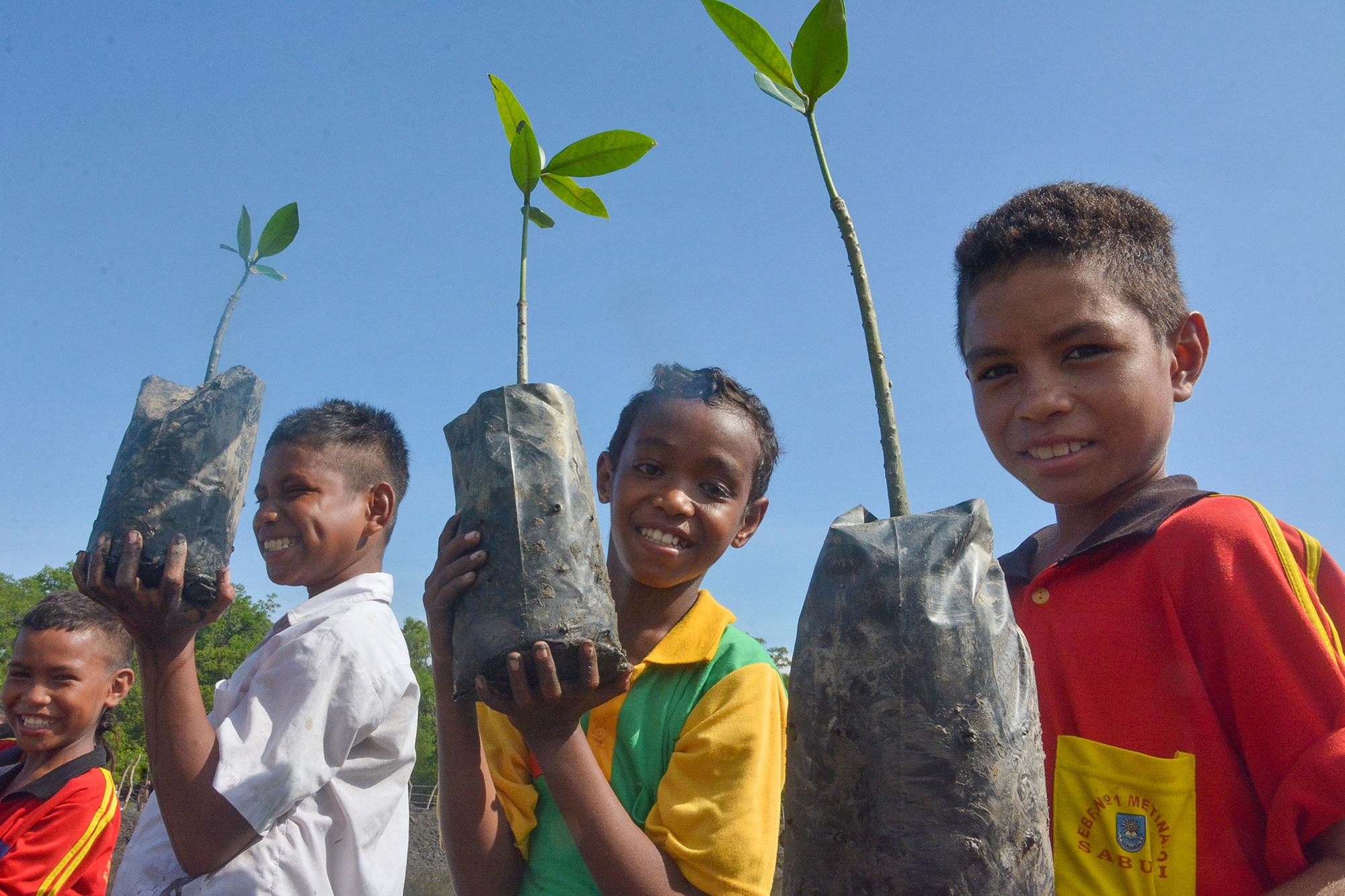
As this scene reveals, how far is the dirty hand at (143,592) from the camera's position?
1.83 meters

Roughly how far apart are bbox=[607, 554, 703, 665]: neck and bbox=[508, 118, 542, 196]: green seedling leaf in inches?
38.5

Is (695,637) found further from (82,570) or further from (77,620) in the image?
(77,620)

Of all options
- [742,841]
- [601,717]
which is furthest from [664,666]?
[742,841]

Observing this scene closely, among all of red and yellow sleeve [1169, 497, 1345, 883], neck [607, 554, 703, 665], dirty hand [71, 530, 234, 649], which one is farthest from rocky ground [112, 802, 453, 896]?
red and yellow sleeve [1169, 497, 1345, 883]

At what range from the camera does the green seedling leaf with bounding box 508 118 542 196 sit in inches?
84.6

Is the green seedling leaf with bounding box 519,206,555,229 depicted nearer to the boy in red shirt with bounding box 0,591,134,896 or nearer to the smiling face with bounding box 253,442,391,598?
the smiling face with bounding box 253,442,391,598

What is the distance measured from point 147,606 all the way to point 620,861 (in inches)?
42.7

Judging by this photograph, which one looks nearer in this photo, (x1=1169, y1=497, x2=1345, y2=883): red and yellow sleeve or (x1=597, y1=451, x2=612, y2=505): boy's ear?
(x1=1169, y1=497, x2=1345, y2=883): red and yellow sleeve

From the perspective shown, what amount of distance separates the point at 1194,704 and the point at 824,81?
129 cm

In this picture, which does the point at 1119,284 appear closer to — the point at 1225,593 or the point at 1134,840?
the point at 1225,593

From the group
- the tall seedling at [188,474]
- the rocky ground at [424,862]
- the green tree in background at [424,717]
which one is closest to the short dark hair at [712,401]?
the tall seedling at [188,474]

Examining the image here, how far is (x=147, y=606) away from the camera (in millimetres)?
1867

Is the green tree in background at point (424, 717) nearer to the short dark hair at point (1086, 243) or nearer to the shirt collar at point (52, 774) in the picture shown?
the shirt collar at point (52, 774)

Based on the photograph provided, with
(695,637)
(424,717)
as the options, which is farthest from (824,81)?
(424,717)
